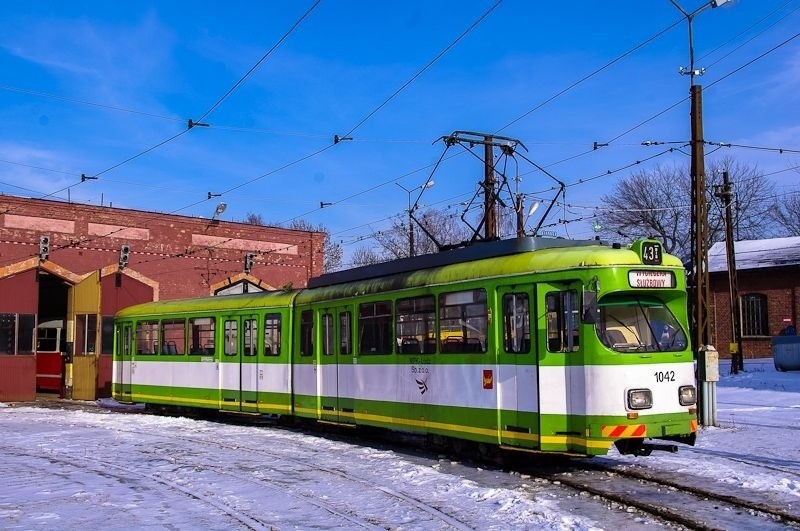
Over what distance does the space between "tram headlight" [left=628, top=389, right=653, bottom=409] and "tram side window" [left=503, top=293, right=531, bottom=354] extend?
1411 millimetres

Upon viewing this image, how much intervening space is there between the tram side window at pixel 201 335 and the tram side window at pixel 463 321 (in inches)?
335

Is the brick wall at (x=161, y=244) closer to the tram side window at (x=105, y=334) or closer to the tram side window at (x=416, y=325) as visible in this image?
the tram side window at (x=105, y=334)

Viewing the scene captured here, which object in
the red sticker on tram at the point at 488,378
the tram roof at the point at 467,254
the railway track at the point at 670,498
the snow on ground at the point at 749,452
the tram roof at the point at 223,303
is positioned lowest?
the railway track at the point at 670,498

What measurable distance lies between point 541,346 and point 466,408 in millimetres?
1762

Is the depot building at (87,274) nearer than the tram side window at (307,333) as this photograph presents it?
No

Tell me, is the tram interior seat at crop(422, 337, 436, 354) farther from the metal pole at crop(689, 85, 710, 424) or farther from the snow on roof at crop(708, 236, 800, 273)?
the snow on roof at crop(708, 236, 800, 273)

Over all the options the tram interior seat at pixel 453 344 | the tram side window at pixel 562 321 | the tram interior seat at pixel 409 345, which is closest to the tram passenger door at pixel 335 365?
the tram interior seat at pixel 409 345

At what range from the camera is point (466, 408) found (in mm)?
11727

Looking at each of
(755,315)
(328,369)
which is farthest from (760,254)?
(328,369)

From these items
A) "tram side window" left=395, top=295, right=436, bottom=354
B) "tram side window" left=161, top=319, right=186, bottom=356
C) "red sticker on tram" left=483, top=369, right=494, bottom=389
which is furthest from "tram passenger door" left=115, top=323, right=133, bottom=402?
"red sticker on tram" left=483, top=369, right=494, bottom=389

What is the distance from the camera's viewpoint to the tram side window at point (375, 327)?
13688mm

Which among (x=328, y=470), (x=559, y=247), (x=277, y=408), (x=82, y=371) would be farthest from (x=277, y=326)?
(x=82, y=371)

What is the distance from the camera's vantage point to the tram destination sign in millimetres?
10484

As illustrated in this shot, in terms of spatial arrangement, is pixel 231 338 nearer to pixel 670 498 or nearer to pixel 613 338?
pixel 613 338
